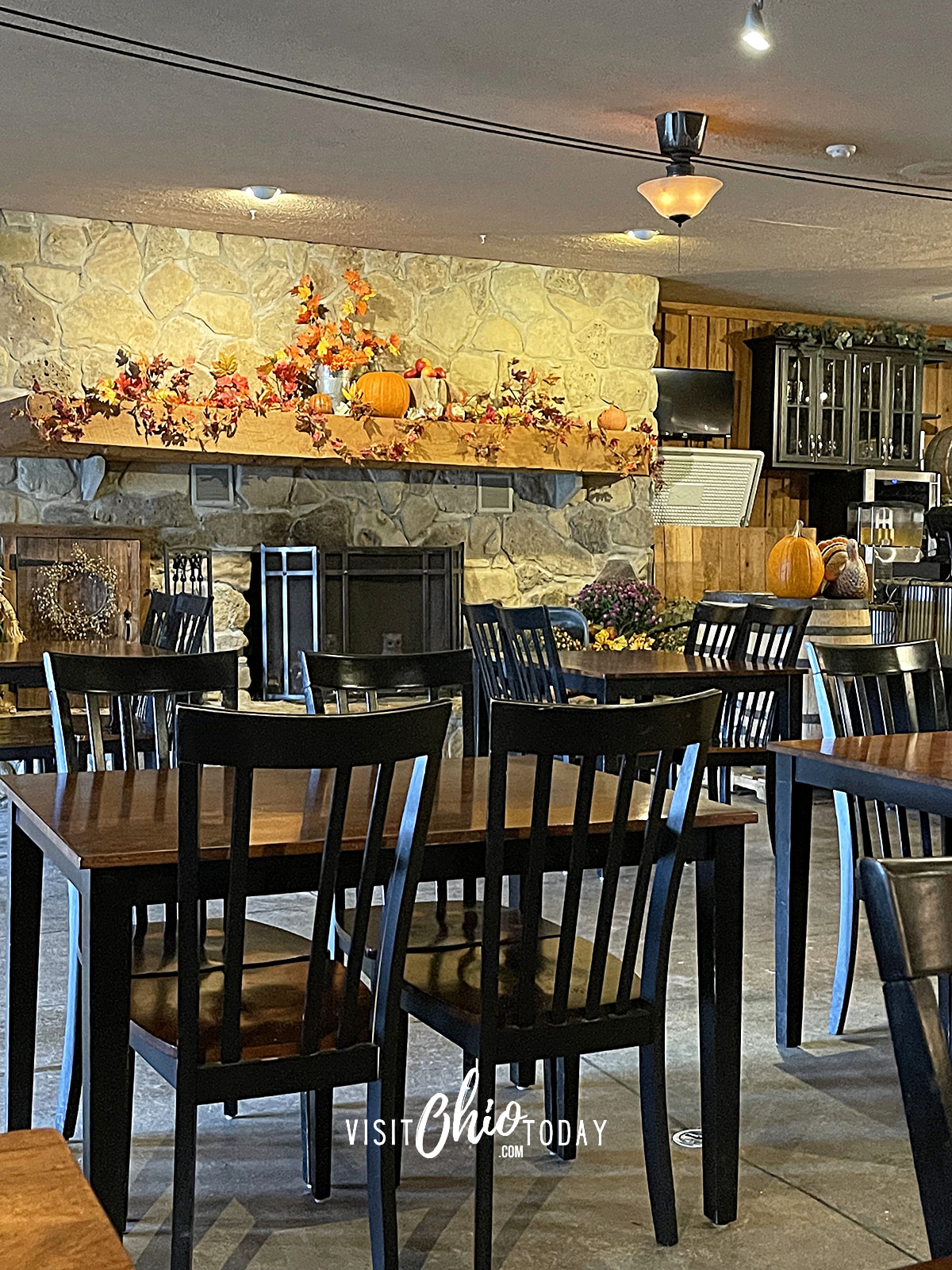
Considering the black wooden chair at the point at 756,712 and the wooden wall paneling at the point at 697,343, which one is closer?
the black wooden chair at the point at 756,712

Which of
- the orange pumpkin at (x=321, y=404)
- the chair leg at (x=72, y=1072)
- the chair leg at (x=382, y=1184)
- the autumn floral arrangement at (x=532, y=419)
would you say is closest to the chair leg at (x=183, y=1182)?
the chair leg at (x=382, y=1184)

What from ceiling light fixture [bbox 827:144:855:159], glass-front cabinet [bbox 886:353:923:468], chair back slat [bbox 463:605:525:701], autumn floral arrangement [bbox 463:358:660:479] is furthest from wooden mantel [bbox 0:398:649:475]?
glass-front cabinet [bbox 886:353:923:468]

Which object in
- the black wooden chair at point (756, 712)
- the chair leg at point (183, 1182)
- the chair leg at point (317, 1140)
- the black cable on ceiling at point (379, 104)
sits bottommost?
the chair leg at point (317, 1140)

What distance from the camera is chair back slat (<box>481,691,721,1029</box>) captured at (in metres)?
2.04

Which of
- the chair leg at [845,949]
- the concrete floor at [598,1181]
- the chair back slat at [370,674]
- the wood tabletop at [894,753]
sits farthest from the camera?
the chair leg at [845,949]

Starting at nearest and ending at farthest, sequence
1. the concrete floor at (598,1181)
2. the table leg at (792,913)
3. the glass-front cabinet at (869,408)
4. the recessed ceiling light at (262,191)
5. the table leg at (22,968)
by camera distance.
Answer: the concrete floor at (598,1181) < the table leg at (22,968) < the table leg at (792,913) < the recessed ceiling light at (262,191) < the glass-front cabinet at (869,408)

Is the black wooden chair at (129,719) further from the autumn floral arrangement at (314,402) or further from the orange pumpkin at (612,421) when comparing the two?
the orange pumpkin at (612,421)

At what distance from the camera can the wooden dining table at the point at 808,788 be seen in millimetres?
2793

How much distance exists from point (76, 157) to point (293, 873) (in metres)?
4.44

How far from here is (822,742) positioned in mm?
3148

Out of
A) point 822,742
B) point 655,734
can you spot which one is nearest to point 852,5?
point 822,742

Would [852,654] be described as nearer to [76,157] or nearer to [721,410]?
[76,157]

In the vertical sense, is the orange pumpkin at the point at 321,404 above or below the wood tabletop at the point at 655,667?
above

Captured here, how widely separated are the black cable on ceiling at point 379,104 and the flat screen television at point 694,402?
7.98ft
